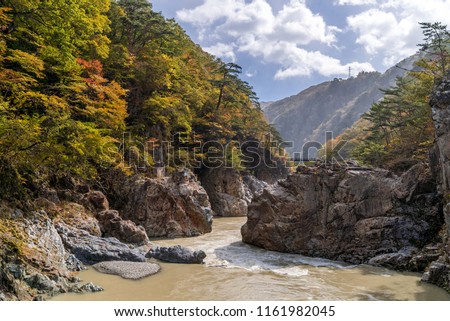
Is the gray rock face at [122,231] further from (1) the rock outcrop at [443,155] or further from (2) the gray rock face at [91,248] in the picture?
(1) the rock outcrop at [443,155]

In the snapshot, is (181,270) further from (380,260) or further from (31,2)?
(31,2)

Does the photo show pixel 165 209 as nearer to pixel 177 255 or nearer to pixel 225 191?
pixel 177 255

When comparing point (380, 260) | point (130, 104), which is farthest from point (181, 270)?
point (130, 104)

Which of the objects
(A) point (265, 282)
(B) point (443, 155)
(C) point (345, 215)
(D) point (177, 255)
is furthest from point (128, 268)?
(B) point (443, 155)

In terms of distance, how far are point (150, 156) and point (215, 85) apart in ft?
49.8

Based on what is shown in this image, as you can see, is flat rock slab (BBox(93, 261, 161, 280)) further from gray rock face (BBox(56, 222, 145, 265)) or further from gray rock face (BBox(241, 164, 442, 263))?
→ gray rock face (BBox(241, 164, 442, 263))

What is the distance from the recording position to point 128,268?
11.5 m

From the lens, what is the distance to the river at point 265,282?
31.4 ft

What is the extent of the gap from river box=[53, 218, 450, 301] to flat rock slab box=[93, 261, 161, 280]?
0.27 m

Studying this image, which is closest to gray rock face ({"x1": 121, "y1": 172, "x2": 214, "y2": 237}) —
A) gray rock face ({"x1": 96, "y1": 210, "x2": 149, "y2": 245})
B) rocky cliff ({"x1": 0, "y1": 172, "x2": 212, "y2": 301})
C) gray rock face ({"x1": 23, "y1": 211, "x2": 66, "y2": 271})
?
rocky cliff ({"x1": 0, "y1": 172, "x2": 212, "y2": 301})

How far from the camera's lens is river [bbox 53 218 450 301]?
9578 mm

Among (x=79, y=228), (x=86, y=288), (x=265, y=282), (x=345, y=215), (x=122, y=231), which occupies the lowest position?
(x=265, y=282)

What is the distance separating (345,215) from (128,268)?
9888mm

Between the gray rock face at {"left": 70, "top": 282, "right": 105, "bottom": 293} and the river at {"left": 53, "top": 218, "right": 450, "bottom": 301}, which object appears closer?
the gray rock face at {"left": 70, "top": 282, "right": 105, "bottom": 293}
